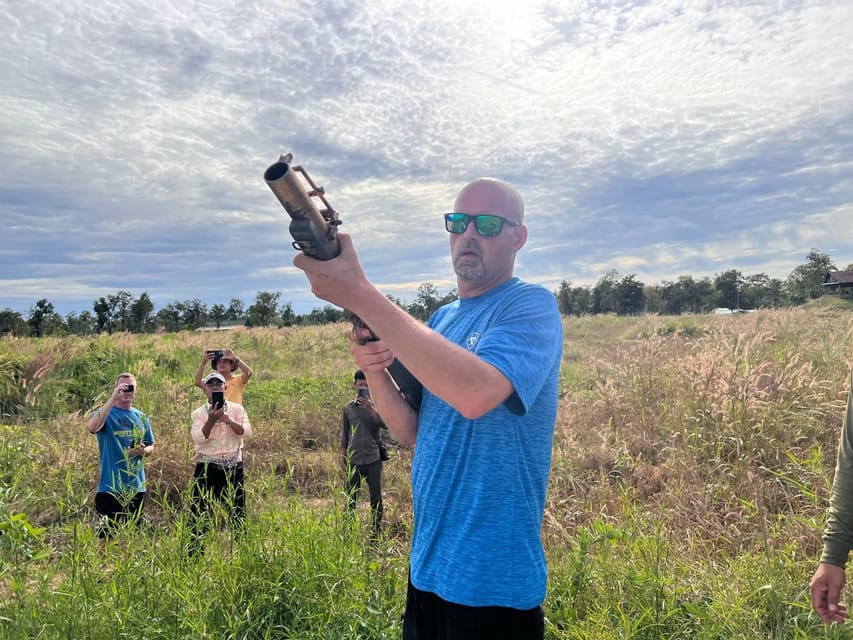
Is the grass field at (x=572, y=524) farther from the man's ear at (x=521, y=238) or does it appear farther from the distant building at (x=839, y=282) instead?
the distant building at (x=839, y=282)

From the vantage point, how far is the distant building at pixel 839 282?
62.5 m

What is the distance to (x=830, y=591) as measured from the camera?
5.32 ft

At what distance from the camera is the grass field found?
94.4 inches

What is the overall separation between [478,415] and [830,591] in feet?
4.55

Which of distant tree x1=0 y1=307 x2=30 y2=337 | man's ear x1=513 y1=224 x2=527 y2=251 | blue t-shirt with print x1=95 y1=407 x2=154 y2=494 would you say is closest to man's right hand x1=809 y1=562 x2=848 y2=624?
man's ear x1=513 y1=224 x2=527 y2=251

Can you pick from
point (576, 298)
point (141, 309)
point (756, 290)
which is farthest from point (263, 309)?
point (756, 290)

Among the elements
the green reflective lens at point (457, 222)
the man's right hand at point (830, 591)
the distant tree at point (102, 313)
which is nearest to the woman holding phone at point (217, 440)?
the green reflective lens at point (457, 222)

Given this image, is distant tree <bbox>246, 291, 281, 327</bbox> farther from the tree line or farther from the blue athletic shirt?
the blue athletic shirt

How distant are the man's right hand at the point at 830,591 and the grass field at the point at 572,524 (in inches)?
Answer: 35.6

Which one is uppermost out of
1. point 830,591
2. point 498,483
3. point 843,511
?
point 498,483

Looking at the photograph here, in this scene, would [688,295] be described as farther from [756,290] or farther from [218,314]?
[218,314]

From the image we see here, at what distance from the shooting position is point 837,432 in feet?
15.2

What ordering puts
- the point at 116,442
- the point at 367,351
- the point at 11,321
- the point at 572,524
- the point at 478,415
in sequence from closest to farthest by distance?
1. the point at 478,415
2. the point at 367,351
3. the point at 572,524
4. the point at 116,442
5. the point at 11,321

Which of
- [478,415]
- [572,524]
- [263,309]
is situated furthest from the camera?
[263,309]
